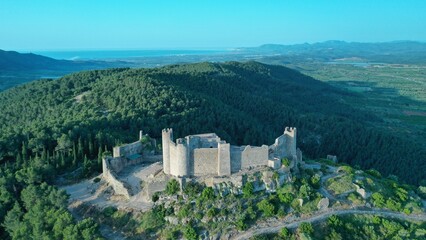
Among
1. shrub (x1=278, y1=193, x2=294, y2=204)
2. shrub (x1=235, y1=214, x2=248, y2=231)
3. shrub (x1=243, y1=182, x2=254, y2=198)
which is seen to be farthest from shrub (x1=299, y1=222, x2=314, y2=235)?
shrub (x1=243, y1=182, x2=254, y2=198)

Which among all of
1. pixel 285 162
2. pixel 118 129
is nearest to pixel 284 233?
pixel 285 162

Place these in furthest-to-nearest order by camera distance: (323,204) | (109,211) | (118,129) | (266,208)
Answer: (118,129) → (109,211) → (323,204) → (266,208)

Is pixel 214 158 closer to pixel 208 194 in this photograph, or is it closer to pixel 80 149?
pixel 208 194

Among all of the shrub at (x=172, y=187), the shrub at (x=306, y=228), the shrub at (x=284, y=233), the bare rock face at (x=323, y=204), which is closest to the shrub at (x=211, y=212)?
the shrub at (x=172, y=187)

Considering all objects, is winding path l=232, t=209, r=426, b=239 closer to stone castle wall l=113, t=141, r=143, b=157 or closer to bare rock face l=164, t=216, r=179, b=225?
bare rock face l=164, t=216, r=179, b=225

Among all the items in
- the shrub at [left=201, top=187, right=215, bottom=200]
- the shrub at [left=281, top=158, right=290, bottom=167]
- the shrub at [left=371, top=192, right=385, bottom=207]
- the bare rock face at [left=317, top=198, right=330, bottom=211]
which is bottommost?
the shrub at [left=371, top=192, right=385, bottom=207]

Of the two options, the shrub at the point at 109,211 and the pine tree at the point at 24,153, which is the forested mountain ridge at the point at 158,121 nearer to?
the pine tree at the point at 24,153
